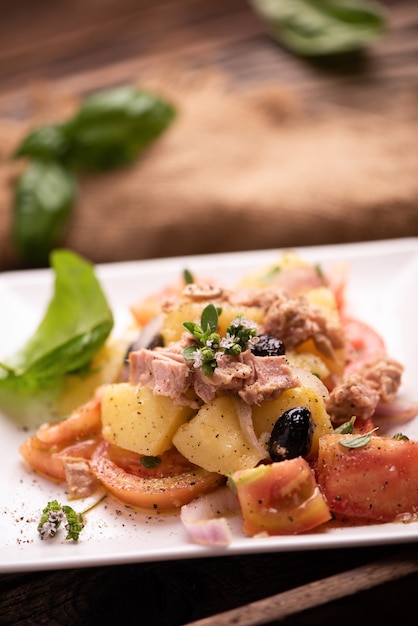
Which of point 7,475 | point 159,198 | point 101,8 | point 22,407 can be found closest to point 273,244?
point 159,198

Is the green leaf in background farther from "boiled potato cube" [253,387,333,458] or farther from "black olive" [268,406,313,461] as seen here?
"black olive" [268,406,313,461]

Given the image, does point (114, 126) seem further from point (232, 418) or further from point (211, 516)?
point (211, 516)

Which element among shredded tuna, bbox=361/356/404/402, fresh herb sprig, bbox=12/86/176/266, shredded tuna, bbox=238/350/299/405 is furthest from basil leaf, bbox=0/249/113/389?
fresh herb sprig, bbox=12/86/176/266

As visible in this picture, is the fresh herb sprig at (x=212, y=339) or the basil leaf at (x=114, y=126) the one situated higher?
the basil leaf at (x=114, y=126)

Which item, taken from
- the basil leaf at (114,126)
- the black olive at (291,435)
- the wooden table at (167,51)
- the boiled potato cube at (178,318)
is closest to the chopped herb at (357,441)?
the black olive at (291,435)

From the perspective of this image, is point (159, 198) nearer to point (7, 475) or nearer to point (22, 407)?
point (22, 407)

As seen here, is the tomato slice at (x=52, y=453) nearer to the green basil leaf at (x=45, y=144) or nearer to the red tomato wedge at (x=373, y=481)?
the red tomato wedge at (x=373, y=481)
